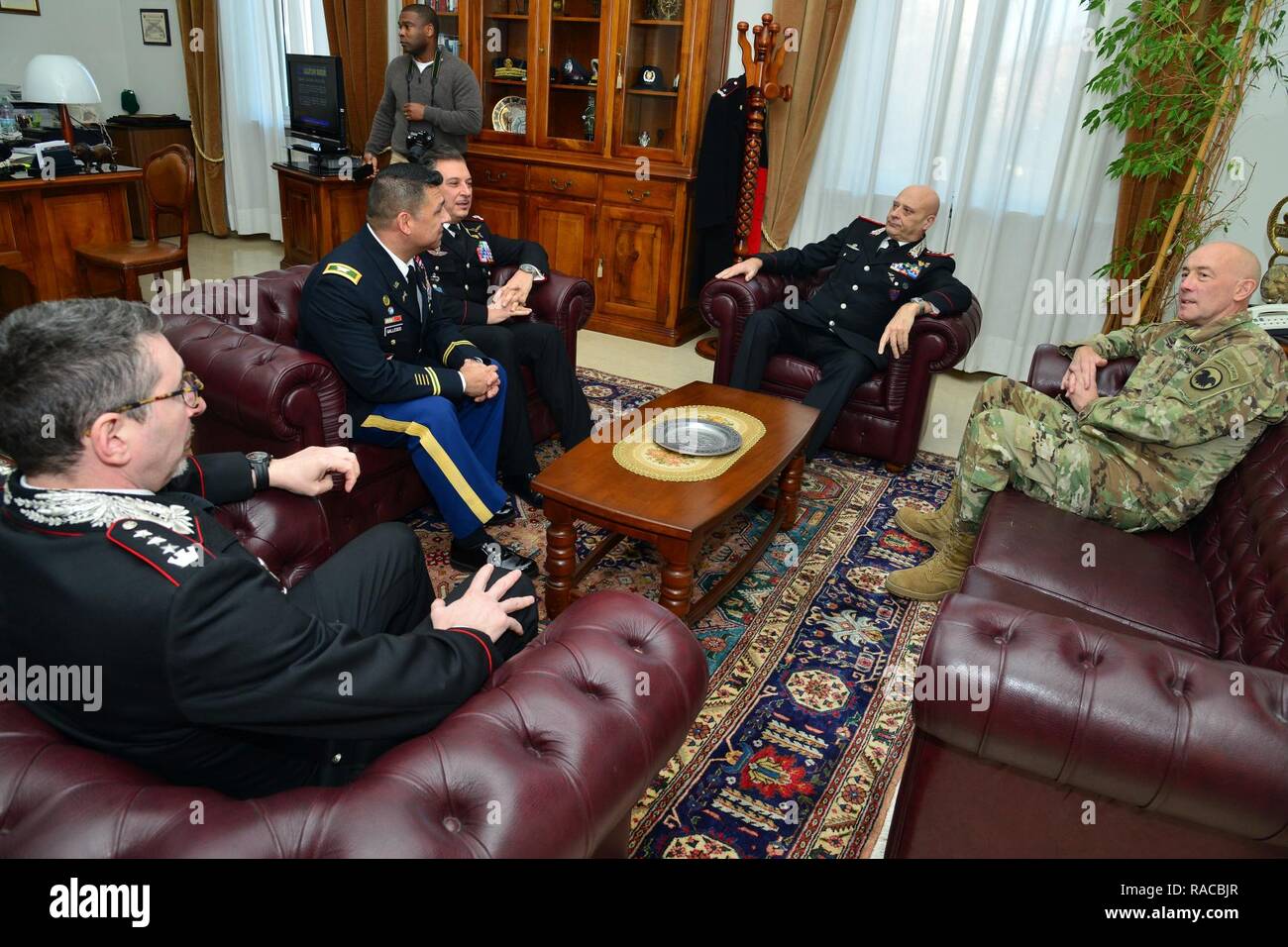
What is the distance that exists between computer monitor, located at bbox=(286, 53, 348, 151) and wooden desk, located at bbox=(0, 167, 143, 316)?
4.16 feet

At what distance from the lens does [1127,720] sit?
118 centimetres

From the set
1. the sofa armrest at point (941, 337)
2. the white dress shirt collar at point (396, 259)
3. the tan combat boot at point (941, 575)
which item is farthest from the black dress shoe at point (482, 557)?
the sofa armrest at point (941, 337)

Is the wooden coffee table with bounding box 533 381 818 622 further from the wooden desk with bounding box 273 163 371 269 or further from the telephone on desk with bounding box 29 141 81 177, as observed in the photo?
the wooden desk with bounding box 273 163 371 269

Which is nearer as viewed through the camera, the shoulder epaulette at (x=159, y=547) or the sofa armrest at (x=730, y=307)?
the shoulder epaulette at (x=159, y=547)

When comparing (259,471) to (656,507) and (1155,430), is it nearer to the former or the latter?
(656,507)

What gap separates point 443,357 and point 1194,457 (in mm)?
2180

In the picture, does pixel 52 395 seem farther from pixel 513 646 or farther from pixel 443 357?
pixel 443 357

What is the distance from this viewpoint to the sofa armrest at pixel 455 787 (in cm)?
86

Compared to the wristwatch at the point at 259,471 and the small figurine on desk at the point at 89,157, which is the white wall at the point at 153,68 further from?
the wristwatch at the point at 259,471

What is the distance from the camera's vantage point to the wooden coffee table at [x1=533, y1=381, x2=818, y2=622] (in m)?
2.04

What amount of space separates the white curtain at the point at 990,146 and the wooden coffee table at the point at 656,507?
2.25 m

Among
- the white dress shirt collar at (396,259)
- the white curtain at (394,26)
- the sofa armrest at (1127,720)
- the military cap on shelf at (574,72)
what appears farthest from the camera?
the white curtain at (394,26)

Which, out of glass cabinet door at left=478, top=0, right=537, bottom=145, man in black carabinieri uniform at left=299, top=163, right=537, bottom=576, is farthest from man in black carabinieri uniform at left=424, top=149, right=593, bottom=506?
glass cabinet door at left=478, top=0, right=537, bottom=145

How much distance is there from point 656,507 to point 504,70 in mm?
3703
